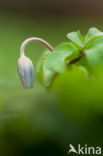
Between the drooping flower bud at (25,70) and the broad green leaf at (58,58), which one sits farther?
the drooping flower bud at (25,70)

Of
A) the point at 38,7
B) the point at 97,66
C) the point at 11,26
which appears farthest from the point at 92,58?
the point at 38,7

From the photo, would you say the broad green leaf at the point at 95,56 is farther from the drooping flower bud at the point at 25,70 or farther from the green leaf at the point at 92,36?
the drooping flower bud at the point at 25,70

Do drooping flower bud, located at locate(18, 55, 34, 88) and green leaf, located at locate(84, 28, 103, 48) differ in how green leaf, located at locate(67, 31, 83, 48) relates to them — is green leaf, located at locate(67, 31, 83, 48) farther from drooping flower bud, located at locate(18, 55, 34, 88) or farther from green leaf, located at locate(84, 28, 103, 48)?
drooping flower bud, located at locate(18, 55, 34, 88)

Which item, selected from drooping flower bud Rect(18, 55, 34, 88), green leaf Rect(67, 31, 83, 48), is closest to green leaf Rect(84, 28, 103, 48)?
green leaf Rect(67, 31, 83, 48)

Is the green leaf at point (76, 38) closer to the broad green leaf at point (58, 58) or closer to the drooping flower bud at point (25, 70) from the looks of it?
the broad green leaf at point (58, 58)

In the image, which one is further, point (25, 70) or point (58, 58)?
point (25, 70)

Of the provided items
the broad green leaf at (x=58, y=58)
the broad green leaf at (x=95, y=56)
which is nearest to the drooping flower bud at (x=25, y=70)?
the broad green leaf at (x=58, y=58)

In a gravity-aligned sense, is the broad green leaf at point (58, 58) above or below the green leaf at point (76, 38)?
below

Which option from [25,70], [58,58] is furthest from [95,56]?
[25,70]

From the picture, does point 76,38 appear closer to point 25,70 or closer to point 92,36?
point 92,36

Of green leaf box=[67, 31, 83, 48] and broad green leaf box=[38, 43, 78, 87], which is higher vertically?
green leaf box=[67, 31, 83, 48]
